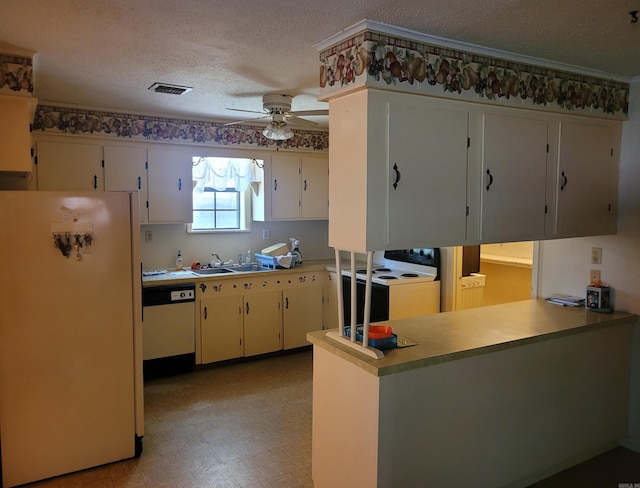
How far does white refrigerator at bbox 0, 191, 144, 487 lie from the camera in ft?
8.92

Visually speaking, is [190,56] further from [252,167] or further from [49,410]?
[252,167]

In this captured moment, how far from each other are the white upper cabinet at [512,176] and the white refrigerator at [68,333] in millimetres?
2058

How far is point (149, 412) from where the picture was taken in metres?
3.75

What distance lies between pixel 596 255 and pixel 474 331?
1.22 meters

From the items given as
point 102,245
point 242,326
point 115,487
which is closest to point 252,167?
point 242,326

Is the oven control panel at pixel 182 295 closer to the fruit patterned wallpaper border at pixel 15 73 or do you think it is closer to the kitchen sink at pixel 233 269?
the kitchen sink at pixel 233 269

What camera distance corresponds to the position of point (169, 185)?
4.68 m

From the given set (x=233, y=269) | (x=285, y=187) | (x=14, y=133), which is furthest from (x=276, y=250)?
(x=14, y=133)

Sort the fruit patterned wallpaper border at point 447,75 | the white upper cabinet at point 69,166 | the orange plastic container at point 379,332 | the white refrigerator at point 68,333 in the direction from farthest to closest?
the white upper cabinet at point 69,166, the white refrigerator at point 68,333, the orange plastic container at point 379,332, the fruit patterned wallpaper border at point 447,75

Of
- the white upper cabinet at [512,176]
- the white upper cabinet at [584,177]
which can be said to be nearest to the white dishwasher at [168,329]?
the white upper cabinet at [512,176]

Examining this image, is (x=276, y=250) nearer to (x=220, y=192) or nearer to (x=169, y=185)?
(x=220, y=192)

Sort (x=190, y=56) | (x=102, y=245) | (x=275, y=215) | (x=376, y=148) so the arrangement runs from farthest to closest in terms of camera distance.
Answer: (x=275, y=215), (x=102, y=245), (x=190, y=56), (x=376, y=148)

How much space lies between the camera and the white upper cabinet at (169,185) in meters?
4.60

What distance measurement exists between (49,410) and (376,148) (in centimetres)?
237
